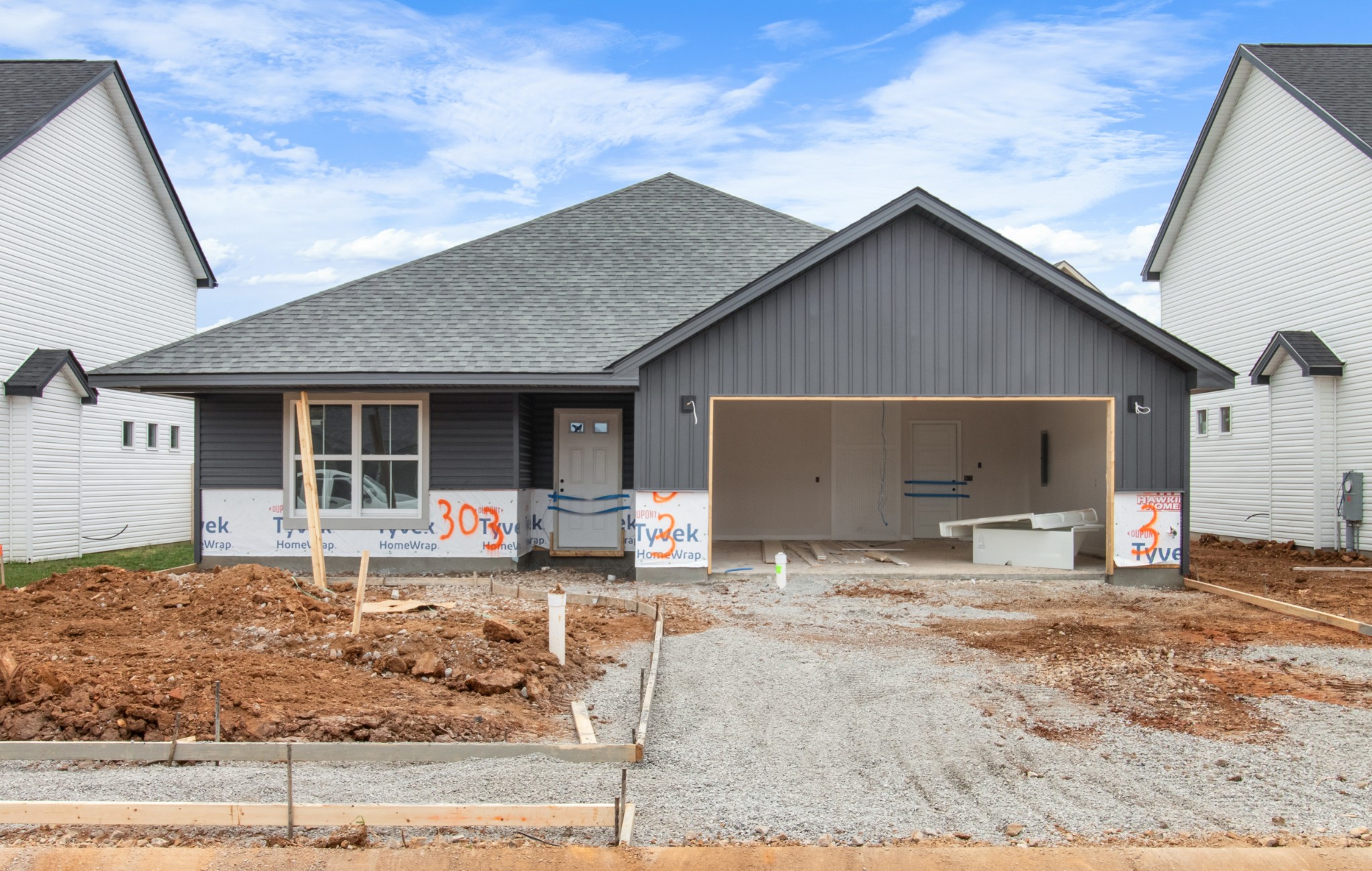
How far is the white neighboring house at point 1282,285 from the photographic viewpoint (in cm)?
1630

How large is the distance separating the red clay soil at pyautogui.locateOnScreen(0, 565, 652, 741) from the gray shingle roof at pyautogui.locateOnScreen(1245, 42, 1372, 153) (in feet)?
49.2

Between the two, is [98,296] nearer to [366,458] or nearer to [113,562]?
[113,562]

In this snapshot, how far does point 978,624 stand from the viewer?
10.0 metres

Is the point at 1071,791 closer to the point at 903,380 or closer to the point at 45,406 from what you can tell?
the point at 903,380

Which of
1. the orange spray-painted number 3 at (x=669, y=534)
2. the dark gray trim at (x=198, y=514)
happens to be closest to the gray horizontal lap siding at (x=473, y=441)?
the orange spray-painted number 3 at (x=669, y=534)

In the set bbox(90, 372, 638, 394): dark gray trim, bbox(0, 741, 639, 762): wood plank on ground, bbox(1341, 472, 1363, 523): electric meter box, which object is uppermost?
bbox(90, 372, 638, 394): dark gray trim

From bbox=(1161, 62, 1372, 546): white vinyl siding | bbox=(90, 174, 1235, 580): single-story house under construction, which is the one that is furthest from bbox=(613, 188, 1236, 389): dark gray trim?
bbox=(1161, 62, 1372, 546): white vinyl siding

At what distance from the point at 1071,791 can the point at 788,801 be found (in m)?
1.47

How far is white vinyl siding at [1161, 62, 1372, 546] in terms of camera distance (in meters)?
16.2

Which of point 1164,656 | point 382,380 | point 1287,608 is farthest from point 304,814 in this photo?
point 1287,608

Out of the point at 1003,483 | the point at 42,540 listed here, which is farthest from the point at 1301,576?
the point at 42,540

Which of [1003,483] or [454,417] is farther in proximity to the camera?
[1003,483]

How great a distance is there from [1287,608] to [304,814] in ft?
33.7

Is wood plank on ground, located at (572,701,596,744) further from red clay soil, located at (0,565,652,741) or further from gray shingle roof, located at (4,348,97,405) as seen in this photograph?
gray shingle roof, located at (4,348,97,405)
